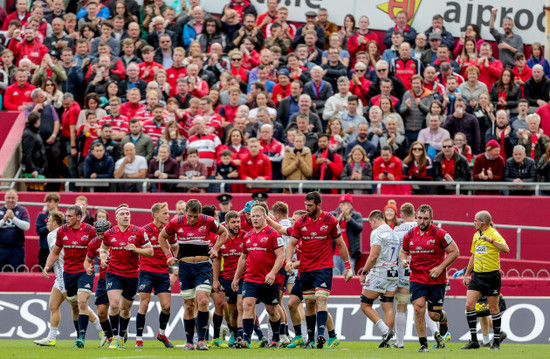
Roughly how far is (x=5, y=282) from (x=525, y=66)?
13336 millimetres

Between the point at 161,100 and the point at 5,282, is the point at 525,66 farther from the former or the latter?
the point at 5,282

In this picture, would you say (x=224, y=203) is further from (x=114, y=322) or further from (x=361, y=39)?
(x=361, y=39)

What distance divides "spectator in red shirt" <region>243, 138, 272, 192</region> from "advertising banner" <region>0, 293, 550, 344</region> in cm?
359

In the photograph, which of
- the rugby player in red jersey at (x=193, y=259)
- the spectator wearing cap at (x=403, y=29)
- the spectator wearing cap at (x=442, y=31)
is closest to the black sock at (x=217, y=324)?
the rugby player in red jersey at (x=193, y=259)

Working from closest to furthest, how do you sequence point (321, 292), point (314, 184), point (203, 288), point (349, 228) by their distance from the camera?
1. point (203, 288)
2. point (321, 292)
3. point (349, 228)
4. point (314, 184)

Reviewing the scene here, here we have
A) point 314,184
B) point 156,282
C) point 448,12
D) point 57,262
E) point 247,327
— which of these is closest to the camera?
point 247,327

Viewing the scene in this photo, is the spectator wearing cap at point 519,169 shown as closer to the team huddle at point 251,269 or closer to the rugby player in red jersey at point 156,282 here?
the team huddle at point 251,269

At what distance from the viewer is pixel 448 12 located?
29.2 meters

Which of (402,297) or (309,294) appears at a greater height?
(309,294)

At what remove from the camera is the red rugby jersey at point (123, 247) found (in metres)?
17.4

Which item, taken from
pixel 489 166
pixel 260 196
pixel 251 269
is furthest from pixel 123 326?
pixel 489 166

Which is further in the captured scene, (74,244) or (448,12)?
(448,12)

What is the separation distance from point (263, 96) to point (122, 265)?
7816 mm

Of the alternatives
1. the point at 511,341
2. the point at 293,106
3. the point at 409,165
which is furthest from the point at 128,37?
the point at 511,341
